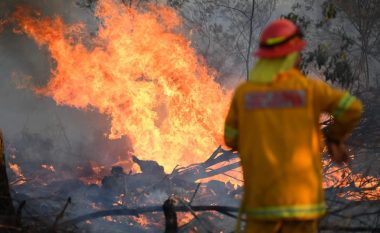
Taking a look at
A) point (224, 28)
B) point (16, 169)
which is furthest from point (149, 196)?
point (224, 28)

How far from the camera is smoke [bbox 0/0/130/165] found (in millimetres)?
12731

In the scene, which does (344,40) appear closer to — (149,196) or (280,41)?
(149,196)

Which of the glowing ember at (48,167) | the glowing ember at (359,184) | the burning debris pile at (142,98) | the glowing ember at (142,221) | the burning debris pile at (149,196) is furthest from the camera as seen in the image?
the glowing ember at (48,167)

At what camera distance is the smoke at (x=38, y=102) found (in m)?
12.7

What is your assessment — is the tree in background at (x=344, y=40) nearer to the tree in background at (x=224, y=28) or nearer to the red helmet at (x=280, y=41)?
the tree in background at (x=224, y=28)

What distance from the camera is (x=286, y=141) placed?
2.92 metres

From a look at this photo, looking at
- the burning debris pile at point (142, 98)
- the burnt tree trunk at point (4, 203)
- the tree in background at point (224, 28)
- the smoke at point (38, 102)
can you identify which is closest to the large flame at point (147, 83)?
the burning debris pile at point (142, 98)

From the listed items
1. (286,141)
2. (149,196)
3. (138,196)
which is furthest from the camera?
(149,196)

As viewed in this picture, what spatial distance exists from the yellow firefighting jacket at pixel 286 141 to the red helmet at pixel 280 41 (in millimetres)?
142

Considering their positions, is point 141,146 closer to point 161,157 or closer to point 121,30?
point 161,157

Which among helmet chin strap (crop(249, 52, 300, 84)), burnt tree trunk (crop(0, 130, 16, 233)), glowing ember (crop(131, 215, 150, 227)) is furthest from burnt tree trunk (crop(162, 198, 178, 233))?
glowing ember (crop(131, 215, 150, 227))

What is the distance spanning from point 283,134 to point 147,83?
754 centimetres

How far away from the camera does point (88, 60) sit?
34.9ft

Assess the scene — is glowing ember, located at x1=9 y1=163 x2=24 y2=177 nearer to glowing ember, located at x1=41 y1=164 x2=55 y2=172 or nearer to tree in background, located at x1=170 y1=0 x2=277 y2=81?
glowing ember, located at x1=41 y1=164 x2=55 y2=172
